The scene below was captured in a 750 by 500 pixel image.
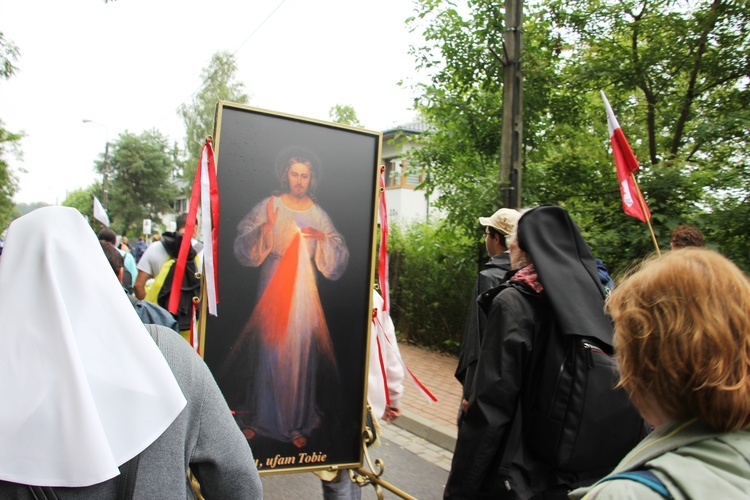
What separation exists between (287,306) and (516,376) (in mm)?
1322

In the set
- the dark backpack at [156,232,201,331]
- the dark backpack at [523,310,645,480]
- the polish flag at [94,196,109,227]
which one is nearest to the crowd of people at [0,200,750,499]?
the dark backpack at [523,310,645,480]

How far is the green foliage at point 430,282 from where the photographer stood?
909 cm

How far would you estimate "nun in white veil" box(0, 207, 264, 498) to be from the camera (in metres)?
1.13

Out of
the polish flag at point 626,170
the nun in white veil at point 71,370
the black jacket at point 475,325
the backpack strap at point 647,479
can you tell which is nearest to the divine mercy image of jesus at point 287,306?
the black jacket at point 475,325

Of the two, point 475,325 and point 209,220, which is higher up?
point 209,220

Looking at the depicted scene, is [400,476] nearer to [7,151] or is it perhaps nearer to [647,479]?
[647,479]

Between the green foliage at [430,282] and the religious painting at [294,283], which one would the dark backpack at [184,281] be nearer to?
the religious painting at [294,283]

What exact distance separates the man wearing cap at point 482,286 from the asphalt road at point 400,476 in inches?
66.0

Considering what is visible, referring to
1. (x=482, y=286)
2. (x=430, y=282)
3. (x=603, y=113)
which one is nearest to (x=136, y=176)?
(x=430, y=282)

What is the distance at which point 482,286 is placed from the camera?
327cm

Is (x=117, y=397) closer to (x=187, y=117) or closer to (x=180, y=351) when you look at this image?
(x=180, y=351)

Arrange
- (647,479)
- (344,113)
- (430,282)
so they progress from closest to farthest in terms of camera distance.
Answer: (647,479) < (430,282) < (344,113)

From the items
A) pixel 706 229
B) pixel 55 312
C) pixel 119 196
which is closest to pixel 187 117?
pixel 119 196

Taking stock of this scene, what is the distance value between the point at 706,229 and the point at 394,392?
3.78 metres
